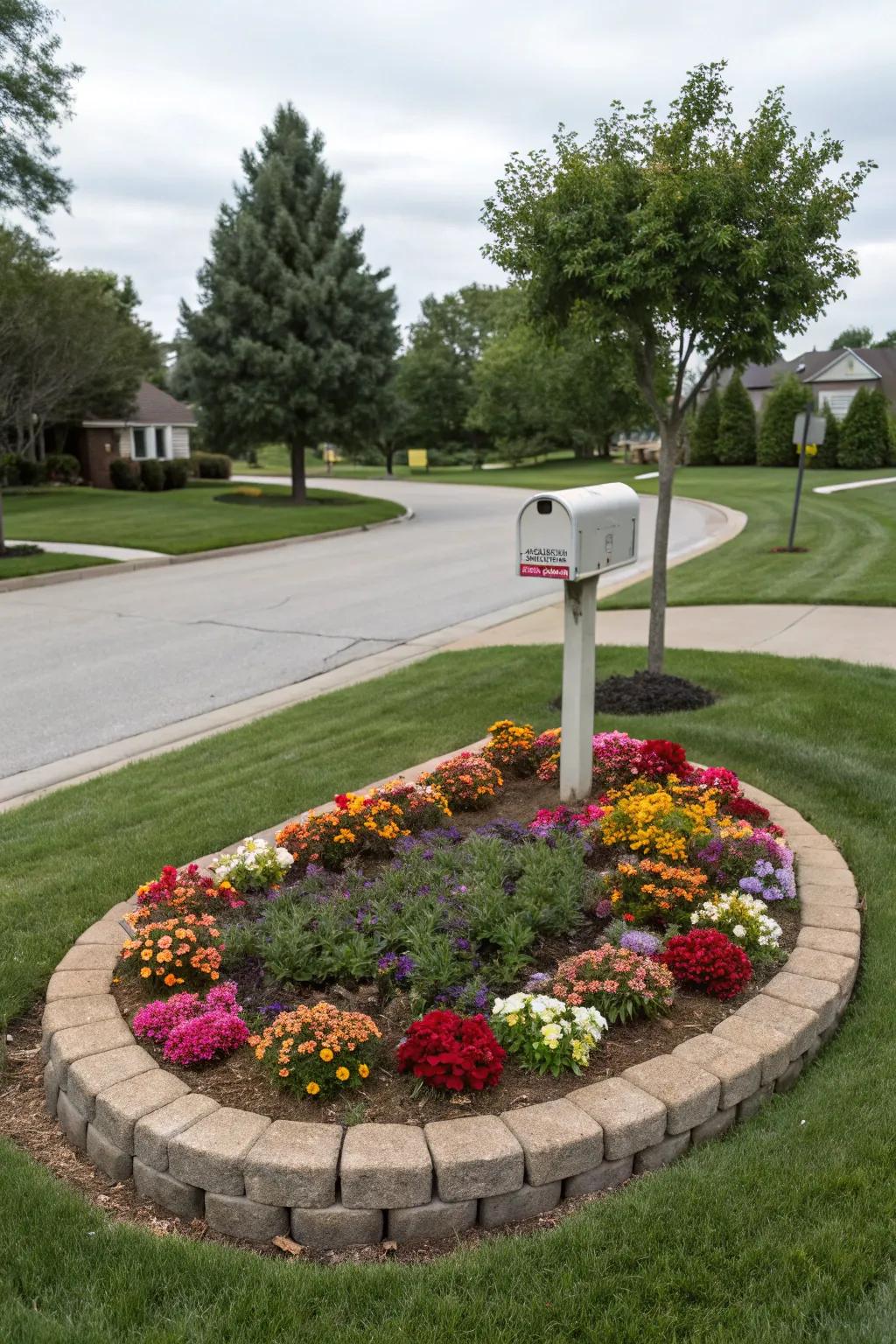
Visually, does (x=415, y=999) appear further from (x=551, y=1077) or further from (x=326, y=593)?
(x=326, y=593)

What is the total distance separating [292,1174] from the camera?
2686 mm

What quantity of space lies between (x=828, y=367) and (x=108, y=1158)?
55.5m

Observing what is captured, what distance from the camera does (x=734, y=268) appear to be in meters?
6.45

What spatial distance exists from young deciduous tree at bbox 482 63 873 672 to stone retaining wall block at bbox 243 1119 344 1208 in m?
5.23

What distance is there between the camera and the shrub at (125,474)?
114 ft

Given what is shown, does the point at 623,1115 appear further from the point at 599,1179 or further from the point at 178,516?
the point at 178,516

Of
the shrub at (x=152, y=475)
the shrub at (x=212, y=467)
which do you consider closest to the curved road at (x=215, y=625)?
the shrub at (x=152, y=475)

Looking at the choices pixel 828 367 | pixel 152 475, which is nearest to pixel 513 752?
pixel 152 475

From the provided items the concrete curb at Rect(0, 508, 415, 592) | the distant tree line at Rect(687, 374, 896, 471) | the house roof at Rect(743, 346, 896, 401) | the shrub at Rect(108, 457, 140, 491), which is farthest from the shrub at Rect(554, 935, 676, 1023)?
the house roof at Rect(743, 346, 896, 401)

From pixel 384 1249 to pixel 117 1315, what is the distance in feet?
2.19

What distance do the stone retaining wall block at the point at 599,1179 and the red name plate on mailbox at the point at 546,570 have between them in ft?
7.97

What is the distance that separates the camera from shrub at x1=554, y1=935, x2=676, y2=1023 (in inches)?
134

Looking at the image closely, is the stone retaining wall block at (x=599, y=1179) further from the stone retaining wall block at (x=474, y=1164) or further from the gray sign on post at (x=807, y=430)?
the gray sign on post at (x=807, y=430)

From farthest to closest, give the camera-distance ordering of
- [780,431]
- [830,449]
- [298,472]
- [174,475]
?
[780,431] → [830,449] → [174,475] → [298,472]
